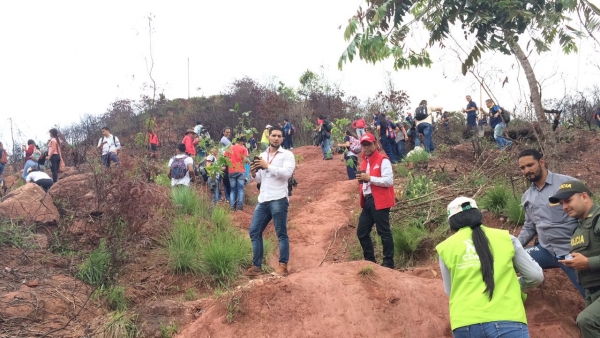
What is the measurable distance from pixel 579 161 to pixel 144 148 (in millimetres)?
11517

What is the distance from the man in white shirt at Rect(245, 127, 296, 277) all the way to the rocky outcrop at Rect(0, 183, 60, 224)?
399 centimetres

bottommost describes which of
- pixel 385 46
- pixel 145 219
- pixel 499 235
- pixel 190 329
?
pixel 190 329

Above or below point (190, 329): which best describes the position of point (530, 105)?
above

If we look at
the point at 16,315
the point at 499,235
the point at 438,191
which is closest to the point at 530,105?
the point at 438,191

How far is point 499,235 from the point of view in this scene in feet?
10.4

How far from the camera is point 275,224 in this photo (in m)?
5.69

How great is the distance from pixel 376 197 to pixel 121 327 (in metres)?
3.05

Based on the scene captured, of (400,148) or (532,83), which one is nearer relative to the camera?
(532,83)

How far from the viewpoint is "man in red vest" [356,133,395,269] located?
5.69 metres

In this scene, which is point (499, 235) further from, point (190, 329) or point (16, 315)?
point (16, 315)

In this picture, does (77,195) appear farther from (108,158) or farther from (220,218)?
(108,158)

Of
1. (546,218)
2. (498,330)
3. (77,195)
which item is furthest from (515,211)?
(77,195)

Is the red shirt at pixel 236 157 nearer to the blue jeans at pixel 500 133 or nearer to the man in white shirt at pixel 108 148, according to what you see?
the man in white shirt at pixel 108 148

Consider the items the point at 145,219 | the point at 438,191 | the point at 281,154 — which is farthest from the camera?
the point at 438,191
